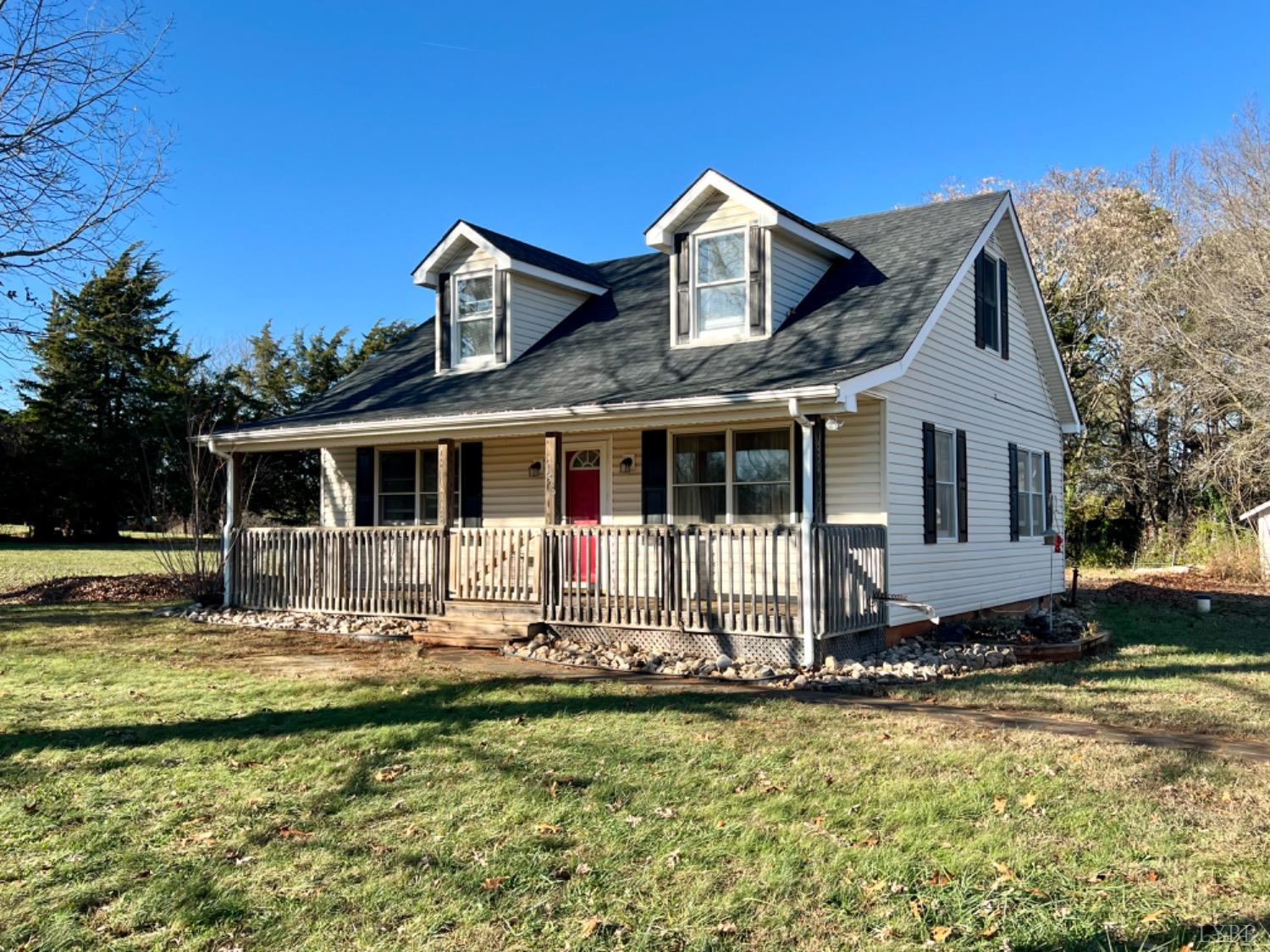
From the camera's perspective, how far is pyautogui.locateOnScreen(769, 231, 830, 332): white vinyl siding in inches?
484

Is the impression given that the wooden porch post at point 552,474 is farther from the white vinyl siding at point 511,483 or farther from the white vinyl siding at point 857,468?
the white vinyl siding at point 857,468

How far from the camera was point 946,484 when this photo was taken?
12.8 m

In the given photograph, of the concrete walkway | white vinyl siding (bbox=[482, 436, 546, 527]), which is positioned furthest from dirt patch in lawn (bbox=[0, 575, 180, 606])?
the concrete walkway

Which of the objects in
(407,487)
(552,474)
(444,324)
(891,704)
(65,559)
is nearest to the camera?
(891,704)

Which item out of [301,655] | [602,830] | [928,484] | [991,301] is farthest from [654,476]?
[602,830]

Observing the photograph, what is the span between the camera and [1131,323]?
25.6m

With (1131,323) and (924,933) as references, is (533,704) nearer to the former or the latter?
Result: (924,933)

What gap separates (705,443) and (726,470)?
492 millimetres

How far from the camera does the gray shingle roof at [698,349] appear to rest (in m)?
11.0

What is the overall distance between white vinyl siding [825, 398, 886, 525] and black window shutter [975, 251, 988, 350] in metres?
3.48

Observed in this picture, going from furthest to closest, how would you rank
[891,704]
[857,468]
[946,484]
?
1. [946,484]
2. [857,468]
3. [891,704]

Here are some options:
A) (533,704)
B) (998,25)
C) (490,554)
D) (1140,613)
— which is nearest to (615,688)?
(533,704)

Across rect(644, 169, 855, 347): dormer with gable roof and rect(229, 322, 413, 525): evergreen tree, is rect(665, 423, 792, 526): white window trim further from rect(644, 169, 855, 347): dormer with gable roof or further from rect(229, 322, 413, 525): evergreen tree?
rect(229, 322, 413, 525): evergreen tree

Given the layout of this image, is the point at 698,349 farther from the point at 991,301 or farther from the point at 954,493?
the point at 991,301
